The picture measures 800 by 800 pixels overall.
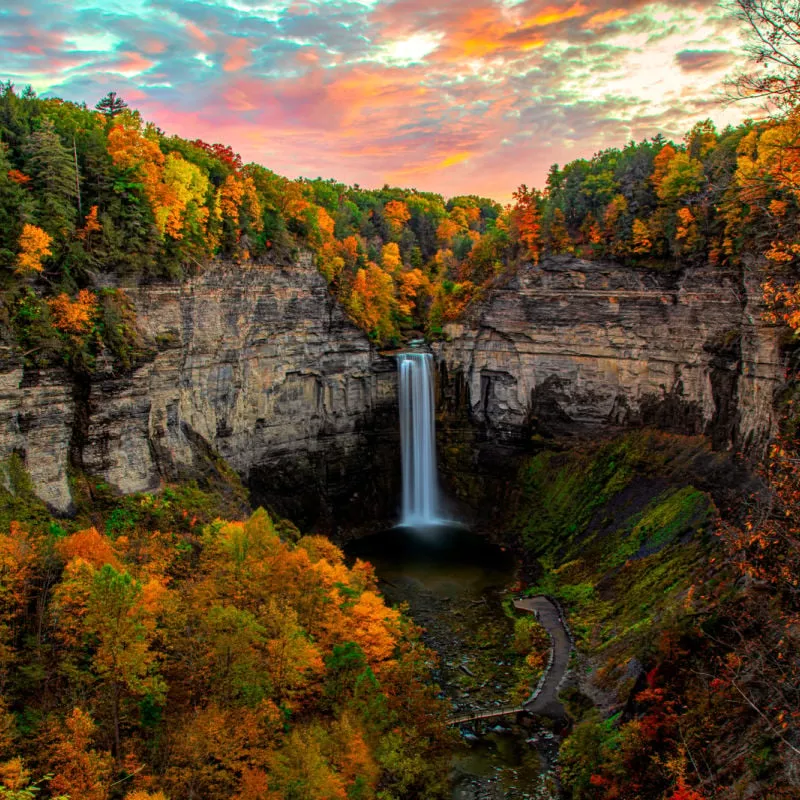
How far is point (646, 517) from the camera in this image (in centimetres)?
4278

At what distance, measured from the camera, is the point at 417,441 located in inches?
2322

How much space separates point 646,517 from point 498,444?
17.3 m

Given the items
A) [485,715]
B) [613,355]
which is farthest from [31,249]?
[613,355]

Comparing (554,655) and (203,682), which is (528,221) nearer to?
(554,655)

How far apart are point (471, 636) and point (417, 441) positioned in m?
22.7

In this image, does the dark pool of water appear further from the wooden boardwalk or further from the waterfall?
the wooden boardwalk

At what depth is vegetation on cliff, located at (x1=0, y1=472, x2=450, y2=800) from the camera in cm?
1845

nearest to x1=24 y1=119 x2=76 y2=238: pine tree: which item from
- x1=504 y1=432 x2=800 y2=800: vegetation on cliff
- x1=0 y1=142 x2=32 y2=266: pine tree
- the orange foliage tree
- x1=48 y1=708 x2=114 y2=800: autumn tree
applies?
x1=0 y1=142 x2=32 y2=266: pine tree

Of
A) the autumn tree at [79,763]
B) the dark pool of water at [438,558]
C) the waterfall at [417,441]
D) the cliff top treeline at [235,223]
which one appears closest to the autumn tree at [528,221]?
the cliff top treeline at [235,223]

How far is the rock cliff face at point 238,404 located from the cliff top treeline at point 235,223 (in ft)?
5.04

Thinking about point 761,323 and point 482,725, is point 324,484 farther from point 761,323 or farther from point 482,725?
point 761,323

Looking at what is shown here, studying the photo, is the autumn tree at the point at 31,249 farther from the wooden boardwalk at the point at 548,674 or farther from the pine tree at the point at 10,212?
the wooden boardwalk at the point at 548,674

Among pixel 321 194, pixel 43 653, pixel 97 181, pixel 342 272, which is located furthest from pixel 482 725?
pixel 321 194

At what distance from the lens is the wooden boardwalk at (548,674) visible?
30703mm
